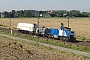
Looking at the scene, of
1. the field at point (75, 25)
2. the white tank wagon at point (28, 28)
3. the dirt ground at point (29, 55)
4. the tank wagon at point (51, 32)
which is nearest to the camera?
the dirt ground at point (29, 55)

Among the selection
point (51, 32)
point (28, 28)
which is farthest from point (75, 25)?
point (51, 32)

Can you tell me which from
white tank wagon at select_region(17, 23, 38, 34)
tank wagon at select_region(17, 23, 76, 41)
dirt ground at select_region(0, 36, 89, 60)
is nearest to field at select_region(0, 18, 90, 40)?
tank wagon at select_region(17, 23, 76, 41)

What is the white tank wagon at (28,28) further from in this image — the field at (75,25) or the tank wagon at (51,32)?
the field at (75,25)

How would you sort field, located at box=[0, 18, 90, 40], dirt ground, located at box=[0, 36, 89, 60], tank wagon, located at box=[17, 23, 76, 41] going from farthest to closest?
field, located at box=[0, 18, 90, 40] → tank wagon, located at box=[17, 23, 76, 41] → dirt ground, located at box=[0, 36, 89, 60]

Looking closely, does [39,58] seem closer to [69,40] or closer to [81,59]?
[81,59]

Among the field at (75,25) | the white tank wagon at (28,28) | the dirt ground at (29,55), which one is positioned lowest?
the field at (75,25)

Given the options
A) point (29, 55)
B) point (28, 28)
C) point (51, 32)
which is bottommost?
point (28, 28)

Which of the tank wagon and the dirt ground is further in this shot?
the tank wagon

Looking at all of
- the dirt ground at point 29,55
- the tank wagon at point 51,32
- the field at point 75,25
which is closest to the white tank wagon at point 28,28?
the tank wagon at point 51,32

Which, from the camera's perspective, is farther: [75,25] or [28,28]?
[75,25]

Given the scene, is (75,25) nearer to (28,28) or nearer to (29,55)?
(28,28)

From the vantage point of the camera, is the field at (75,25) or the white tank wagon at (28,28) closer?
the white tank wagon at (28,28)

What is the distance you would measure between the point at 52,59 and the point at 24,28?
34.2 metres

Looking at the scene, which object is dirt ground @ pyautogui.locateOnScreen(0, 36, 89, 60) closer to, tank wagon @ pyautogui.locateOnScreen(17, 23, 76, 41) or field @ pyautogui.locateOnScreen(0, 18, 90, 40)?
tank wagon @ pyautogui.locateOnScreen(17, 23, 76, 41)
